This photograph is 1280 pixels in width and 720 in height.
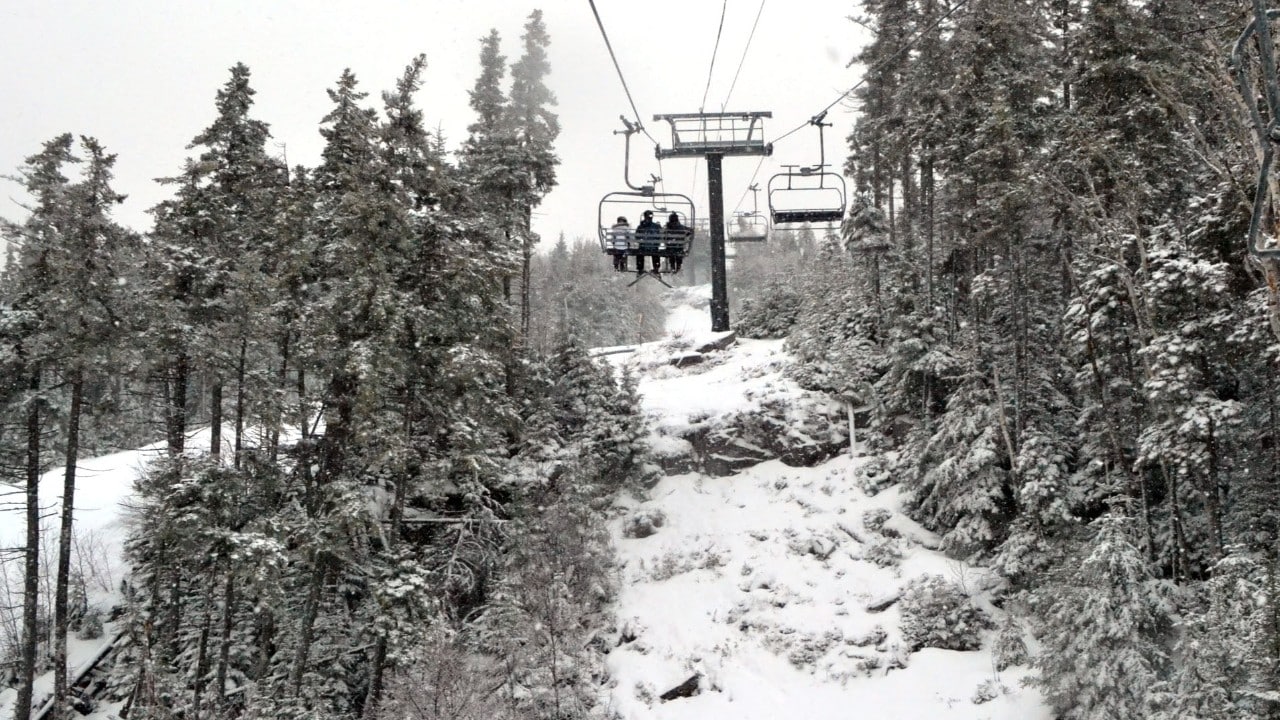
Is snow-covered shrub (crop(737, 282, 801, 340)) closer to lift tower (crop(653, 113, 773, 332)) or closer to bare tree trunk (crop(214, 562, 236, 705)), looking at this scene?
lift tower (crop(653, 113, 773, 332))

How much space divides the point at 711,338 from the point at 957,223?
49.2ft

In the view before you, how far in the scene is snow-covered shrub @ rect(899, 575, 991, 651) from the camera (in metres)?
16.4

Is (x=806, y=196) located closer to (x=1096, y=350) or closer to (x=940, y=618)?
(x=1096, y=350)

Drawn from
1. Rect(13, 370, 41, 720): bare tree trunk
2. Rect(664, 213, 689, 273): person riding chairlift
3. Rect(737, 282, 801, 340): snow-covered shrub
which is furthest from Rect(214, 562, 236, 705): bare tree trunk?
Rect(737, 282, 801, 340): snow-covered shrub

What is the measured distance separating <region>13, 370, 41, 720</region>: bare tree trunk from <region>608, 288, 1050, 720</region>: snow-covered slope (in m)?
13.5

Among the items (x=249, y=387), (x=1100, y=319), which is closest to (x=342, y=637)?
(x=249, y=387)

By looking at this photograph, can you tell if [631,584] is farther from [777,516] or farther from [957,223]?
[957,223]

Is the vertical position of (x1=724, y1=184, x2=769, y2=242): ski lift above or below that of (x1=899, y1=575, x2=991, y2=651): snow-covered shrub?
above

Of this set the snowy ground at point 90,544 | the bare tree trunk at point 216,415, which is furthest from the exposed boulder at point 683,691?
the snowy ground at point 90,544

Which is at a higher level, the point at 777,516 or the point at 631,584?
the point at 777,516

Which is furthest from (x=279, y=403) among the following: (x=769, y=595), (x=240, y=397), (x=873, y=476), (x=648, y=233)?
(x=873, y=476)

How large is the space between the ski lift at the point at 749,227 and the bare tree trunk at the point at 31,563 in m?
20.5

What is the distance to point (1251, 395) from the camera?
14.6m

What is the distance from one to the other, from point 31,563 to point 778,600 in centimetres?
1909
